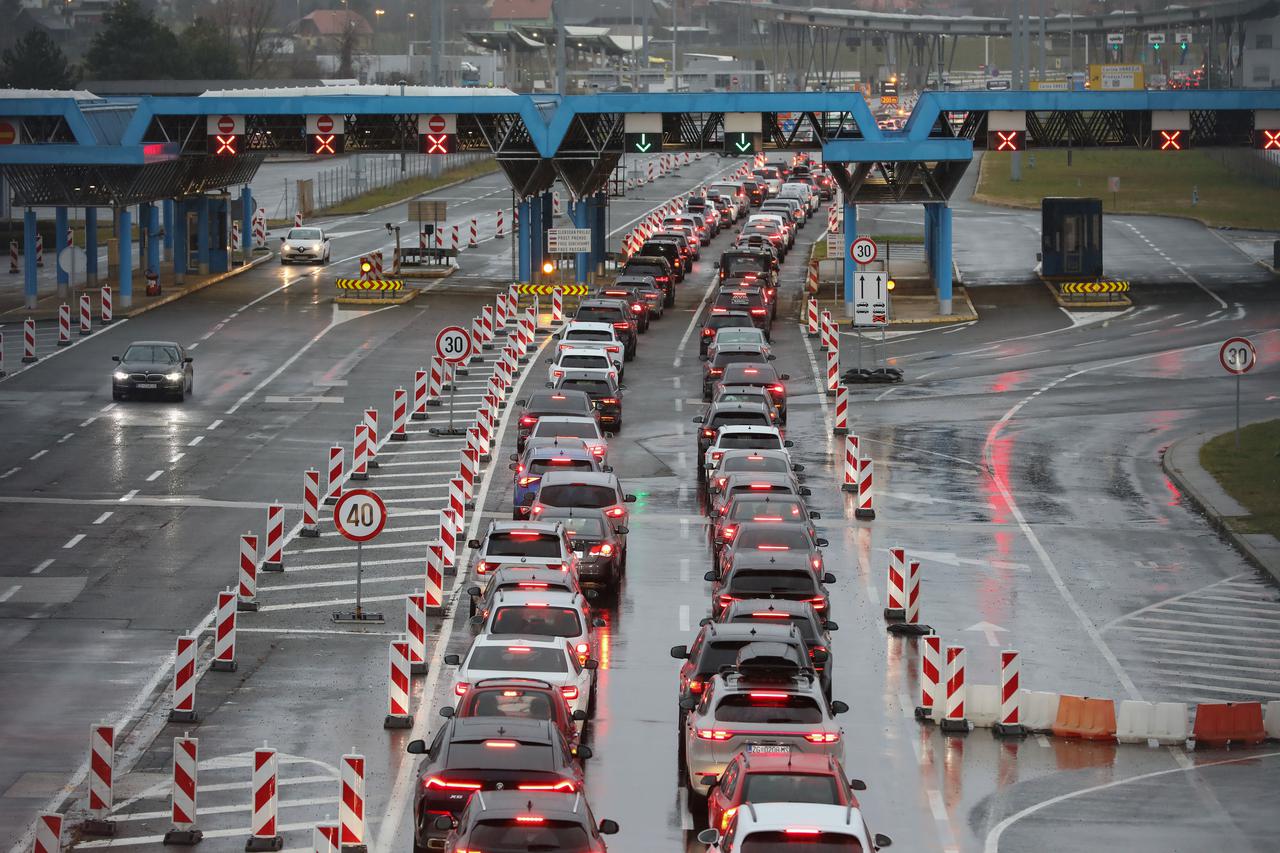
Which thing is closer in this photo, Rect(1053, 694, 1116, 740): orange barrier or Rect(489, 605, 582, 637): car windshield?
Rect(1053, 694, 1116, 740): orange barrier

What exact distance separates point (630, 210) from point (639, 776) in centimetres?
8687

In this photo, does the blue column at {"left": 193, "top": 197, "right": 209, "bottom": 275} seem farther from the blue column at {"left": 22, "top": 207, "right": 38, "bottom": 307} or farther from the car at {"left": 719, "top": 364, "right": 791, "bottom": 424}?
the car at {"left": 719, "top": 364, "right": 791, "bottom": 424}

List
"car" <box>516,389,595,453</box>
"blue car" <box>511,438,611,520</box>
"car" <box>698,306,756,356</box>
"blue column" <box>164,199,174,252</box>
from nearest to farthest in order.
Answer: "blue car" <box>511,438,611,520</box>, "car" <box>516,389,595,453</box>, "car" <box>698,306,756,356</box>, "blue column" <box>164,199,174,252</box>

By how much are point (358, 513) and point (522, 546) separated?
88.4 inches

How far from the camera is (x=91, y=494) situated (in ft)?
123

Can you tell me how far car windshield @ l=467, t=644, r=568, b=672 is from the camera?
2227cm

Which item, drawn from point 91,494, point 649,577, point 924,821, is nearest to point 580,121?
point 91,494

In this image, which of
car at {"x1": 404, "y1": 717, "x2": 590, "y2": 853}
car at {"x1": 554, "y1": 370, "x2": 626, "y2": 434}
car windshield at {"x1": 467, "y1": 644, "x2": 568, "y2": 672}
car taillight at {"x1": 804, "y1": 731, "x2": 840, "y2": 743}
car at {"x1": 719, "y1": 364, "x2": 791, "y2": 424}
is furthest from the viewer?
car at {"x1": 719, "y1": 364, "x2": 791, "y2": 424}

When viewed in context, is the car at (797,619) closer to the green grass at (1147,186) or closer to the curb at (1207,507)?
the curb at (1207,507)

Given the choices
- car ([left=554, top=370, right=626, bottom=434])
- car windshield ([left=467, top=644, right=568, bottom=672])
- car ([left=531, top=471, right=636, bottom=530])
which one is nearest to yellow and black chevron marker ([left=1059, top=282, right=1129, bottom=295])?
car ([left=554, top=370, right=626, bottom=434])

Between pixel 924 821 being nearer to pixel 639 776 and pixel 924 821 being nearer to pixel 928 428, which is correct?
pixel 639 776

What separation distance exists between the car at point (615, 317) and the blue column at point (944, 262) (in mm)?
11798

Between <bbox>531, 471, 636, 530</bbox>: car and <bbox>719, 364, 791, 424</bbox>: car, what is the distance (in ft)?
43.4

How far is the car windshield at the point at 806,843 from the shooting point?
15.8 m
